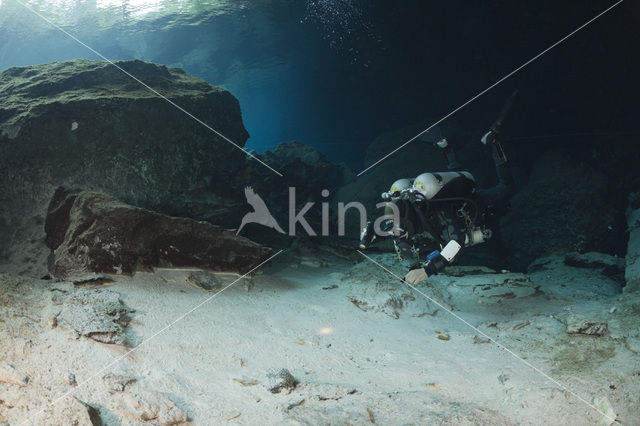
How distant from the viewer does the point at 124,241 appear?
4488 mm

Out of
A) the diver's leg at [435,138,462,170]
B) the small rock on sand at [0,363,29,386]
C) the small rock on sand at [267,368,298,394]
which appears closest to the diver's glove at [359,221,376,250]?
the diver's leg at [435,138,462,170]

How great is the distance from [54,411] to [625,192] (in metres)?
12.8

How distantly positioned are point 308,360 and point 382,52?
54.0 ft

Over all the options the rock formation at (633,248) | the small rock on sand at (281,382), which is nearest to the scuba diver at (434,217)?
the small rock on sand at (281,382)

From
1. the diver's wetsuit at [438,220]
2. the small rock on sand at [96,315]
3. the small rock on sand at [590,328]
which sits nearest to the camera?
the small rock on sand at [96,315]

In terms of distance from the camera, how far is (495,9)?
10.0 m

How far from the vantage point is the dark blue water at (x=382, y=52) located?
9117 millimetres

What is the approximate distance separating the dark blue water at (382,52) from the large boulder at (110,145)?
9338mm

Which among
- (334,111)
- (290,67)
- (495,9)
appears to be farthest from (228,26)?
(495,9)

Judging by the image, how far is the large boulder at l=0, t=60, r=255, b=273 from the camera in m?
5.34

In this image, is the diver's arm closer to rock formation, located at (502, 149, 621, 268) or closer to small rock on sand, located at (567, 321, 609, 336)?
small rock on sand, located at (567, 321, 609, 336)

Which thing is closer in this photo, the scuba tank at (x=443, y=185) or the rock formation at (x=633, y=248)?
the scuba tank at (x=443, y=185)

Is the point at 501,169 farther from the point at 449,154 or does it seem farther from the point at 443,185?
the point at 443,185

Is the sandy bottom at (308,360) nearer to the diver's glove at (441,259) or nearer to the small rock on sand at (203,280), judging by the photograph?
the small rock on sand at (203,280)
